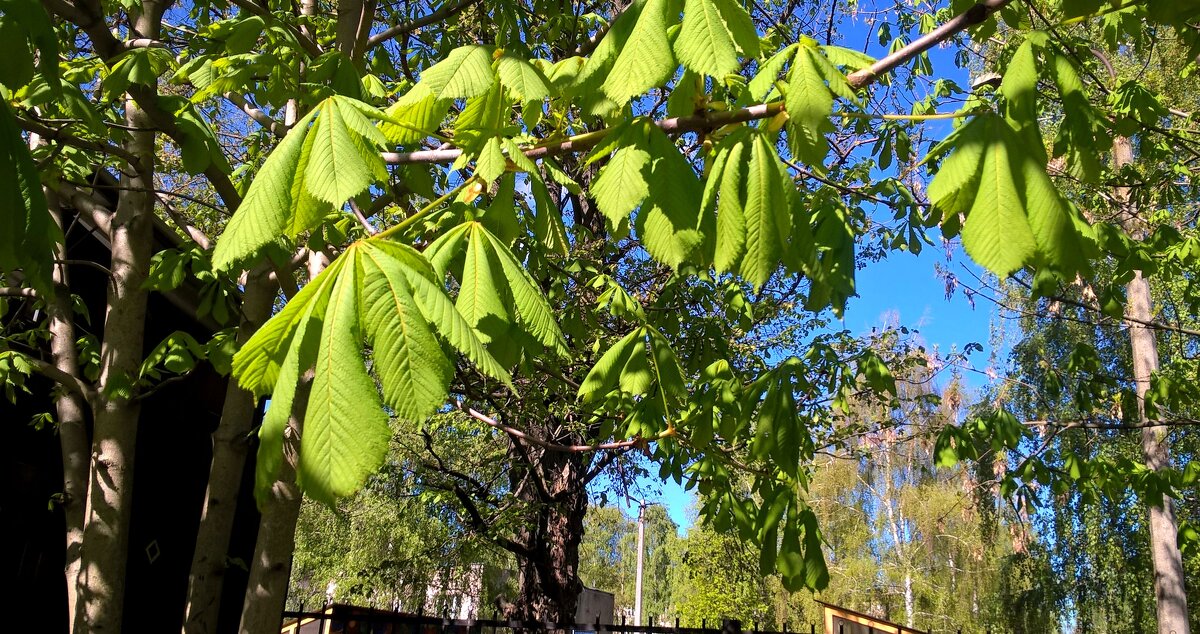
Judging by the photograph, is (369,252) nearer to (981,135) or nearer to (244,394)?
(981,135)

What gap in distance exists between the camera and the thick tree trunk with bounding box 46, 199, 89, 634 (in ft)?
11.9

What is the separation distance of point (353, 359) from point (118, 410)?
11.2 feet

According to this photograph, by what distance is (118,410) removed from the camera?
3.55 m

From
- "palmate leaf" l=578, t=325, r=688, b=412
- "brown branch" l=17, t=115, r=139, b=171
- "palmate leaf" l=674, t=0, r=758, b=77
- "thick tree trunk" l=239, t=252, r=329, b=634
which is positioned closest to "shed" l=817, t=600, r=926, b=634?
"palmate leaf" l=578, t=325, r=688, b=412

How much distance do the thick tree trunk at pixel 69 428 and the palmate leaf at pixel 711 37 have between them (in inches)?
143

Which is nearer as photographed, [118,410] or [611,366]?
[611,366]

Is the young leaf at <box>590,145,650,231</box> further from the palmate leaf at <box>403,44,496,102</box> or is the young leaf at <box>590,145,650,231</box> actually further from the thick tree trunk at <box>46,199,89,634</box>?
the thick tree trunk at <box>46,199,89,634</box>

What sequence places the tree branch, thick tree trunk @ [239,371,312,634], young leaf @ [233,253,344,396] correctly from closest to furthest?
young leaf @ [233,253,344,396]
the tree branch
thick tree trunk @ [239,371,312,634]

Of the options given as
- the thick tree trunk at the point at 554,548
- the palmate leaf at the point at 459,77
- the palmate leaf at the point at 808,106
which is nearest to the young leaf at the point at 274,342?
the palmate leaf at the point at 459,77

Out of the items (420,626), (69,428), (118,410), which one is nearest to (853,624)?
(420,626)

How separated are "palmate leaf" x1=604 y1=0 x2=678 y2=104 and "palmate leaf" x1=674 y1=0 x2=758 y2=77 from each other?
24 millimetres

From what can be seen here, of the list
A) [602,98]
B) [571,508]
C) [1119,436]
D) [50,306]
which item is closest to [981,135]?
[602,98]

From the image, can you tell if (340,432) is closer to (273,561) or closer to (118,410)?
(273,561)

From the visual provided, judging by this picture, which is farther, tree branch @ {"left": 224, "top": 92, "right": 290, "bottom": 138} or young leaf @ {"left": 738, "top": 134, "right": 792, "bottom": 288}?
tree branch @ {"left": 224, "top": 92, "right": 290, "bottom": 138}
